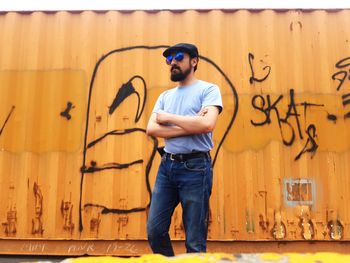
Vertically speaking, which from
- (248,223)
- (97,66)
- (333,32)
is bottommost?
(248,223)

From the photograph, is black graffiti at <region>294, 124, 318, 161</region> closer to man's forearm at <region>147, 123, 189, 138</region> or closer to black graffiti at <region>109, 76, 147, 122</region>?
black graffiti at <region>109, 76, 147, 122</region>

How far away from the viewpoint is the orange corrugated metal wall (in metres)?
3.92

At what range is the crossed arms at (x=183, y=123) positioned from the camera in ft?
7.46

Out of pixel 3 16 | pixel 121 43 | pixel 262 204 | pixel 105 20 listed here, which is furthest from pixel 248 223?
pixel 3 16

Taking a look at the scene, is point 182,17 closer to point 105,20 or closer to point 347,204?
point 105,20

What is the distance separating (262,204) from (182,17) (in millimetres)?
2088

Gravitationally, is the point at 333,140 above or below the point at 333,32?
below

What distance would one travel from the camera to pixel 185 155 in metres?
2.37

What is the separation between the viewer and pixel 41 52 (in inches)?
170

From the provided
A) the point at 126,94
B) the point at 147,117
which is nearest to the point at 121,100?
the point at 126,94

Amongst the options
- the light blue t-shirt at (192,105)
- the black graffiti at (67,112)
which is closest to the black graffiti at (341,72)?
the light blue t-shirt at (192,105)

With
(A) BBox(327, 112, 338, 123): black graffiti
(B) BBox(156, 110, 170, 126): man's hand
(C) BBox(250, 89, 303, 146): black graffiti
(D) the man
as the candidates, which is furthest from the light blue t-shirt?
(A) BBox(327, 112, 338, 123): black graffiti

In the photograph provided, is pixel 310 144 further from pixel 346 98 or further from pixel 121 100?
pixel 121 100

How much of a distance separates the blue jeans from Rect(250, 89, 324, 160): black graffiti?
1.88m
